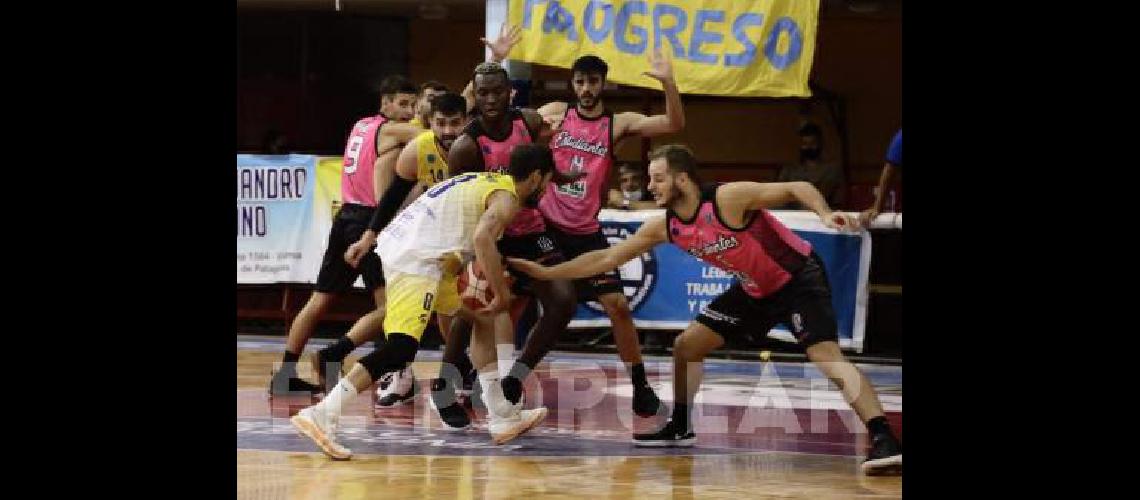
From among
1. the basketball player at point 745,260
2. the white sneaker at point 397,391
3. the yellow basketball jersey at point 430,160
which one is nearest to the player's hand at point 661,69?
the basketball player at point 745,260

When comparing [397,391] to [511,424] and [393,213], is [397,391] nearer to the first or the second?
[393,213]

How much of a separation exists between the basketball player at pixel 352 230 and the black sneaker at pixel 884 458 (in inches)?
163

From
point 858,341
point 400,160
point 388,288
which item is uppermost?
point 400,160

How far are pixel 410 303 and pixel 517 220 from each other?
168 centimetres

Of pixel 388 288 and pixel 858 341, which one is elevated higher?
pixel 388 288

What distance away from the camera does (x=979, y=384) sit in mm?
3193

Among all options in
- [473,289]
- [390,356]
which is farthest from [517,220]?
[390,356]

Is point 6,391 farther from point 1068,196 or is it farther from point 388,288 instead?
point 388,288

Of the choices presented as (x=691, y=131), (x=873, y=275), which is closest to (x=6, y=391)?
(x=873, y=275)

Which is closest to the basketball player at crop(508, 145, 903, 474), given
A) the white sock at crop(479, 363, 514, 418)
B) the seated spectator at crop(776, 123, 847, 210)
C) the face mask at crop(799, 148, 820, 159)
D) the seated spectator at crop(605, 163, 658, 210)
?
the white sock at crop(479, 363, 514, 418)

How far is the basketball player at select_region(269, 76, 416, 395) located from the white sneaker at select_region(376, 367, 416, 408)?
492 mm

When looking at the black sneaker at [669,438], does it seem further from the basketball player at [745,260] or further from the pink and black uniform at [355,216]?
the pink and black uniform at [355,216]

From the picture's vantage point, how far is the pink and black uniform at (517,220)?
29.9 feet

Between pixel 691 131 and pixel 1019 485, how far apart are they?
17.6 m
